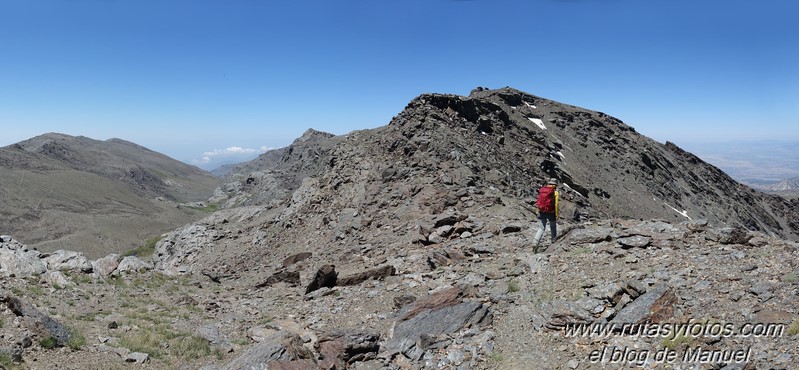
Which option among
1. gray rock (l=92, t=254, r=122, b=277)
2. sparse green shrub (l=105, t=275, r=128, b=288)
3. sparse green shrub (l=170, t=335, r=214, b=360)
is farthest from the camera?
gray rock (l=92, t=254, r=122, b=277)

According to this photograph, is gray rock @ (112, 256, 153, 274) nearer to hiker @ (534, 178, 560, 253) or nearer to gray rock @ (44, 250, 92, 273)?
gray rock @ (44, 250, 92, 273)

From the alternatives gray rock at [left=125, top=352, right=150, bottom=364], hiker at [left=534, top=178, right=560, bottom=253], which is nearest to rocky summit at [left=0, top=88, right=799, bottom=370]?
gray rock at [left=125, top=352, right=150, bottom=364]

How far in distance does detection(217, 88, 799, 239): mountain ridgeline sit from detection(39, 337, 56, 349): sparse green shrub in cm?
1811

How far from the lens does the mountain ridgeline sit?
102 ft

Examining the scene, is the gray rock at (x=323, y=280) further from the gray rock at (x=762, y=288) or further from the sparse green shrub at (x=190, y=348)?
the gray rock at (x=762, y=288)

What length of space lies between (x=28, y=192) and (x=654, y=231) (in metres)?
162

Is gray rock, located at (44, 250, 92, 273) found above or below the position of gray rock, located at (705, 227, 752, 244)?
below

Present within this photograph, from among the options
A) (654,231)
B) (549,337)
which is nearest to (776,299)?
(549,337)

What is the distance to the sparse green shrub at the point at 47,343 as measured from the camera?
11.2 m

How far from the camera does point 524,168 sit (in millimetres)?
42875

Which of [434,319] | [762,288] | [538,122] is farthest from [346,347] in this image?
[538,122]

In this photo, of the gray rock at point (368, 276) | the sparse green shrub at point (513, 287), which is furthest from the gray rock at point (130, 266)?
the sparse green shrub at point (513, 287)

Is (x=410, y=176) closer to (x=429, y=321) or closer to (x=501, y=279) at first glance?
(x=501, y=279)

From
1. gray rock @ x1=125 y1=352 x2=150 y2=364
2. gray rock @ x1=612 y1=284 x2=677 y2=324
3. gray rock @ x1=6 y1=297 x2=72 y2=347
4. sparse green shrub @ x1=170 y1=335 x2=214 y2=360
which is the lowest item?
sparse green shrub @ x1=170 y1=335 x2=214 y2=360
